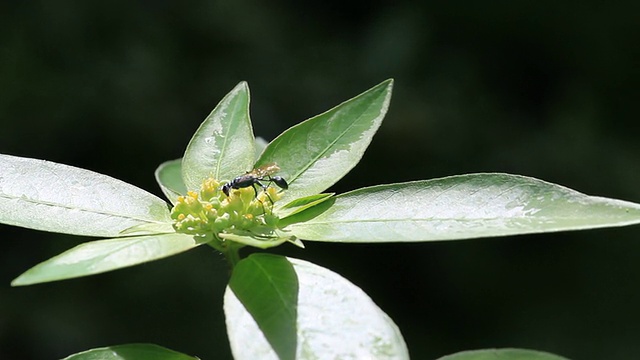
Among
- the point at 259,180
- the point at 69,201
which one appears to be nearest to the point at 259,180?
the point at 259,180

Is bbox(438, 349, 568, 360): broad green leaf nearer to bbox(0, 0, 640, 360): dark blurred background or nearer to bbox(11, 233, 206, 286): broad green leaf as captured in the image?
bbox(11, 233, 206, 286): broad green leaf

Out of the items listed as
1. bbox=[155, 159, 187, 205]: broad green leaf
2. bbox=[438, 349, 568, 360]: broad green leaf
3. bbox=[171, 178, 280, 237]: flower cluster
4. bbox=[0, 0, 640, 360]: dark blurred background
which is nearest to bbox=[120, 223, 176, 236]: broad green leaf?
bbox=[171, 178, 280, 237]: flower cluster

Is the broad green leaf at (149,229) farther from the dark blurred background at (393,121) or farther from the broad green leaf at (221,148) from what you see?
the dark blurred background at (393,121)

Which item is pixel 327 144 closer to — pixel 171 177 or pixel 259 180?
pixel 259 180

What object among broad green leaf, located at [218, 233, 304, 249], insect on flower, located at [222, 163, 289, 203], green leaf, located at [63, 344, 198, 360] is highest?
insect on flower, located at [222, 163, 289, 203]

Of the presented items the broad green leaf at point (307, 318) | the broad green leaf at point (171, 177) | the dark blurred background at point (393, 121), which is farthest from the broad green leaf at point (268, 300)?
the dark blurred background at point (393, 121)

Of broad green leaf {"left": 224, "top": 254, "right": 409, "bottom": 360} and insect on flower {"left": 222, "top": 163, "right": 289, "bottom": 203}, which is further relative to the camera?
insect on flower {"left": 222, "top": 163, "right": 289, "bottom": 203}
